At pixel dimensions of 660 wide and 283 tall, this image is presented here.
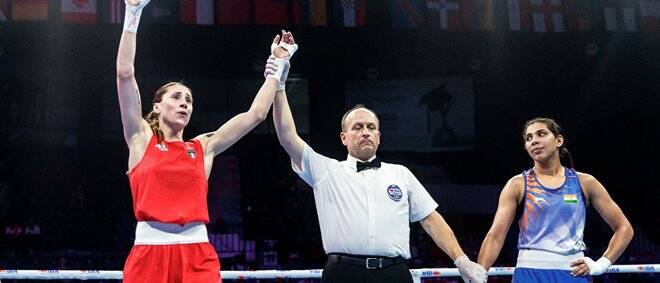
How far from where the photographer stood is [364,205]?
3213 mm

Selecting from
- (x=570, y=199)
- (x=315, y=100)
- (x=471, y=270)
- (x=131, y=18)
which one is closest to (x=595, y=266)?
(x=570, y=199)

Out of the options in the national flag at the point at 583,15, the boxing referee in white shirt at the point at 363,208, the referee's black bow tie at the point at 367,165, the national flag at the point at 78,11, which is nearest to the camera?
the boxing referee in white shirt at the point at 363,208

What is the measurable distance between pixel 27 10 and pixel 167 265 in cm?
885

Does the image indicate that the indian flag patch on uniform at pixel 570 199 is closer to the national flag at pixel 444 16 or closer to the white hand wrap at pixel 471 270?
the white hand wrap at pixel 471 270

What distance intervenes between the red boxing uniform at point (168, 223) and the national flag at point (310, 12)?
851 centimetres

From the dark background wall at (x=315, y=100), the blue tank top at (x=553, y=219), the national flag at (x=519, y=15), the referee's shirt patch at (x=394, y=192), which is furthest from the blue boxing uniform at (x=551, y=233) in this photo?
the dark background wall at (x=315, y=100)

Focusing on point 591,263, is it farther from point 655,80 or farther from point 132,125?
point 655,80

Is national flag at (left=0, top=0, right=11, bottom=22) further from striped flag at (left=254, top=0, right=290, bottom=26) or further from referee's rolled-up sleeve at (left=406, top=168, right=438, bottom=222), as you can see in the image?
referee's rolled-up sleeve at (left=406, top=168, right=438, bottom=222)

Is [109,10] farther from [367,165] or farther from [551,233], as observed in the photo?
[551,233]

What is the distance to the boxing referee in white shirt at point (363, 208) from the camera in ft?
10.2

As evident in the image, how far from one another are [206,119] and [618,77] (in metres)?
8.77

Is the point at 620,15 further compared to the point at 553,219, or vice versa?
the point at 620,15

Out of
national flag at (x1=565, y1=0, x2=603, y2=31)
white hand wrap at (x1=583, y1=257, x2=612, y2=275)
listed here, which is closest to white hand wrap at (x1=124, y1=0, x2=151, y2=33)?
white hand wrap at (x1=583, y1=257, x2=612, y2=275)

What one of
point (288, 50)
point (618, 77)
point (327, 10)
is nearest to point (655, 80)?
point (618, 77)
